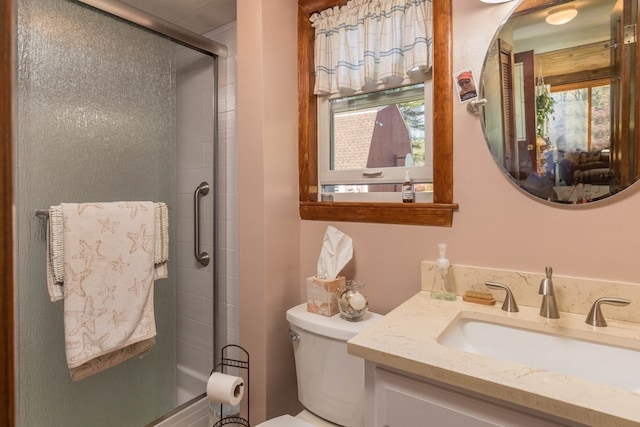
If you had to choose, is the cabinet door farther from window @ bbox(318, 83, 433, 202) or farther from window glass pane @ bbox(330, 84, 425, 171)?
window glass pane @ bbox(330, 84, 425, 171)

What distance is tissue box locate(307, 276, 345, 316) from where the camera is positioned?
4.29 feet

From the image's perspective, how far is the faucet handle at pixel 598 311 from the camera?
0.91 metres

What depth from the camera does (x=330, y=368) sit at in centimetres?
122

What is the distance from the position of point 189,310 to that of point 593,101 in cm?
193

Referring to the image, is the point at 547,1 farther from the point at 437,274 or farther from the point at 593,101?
the point at 437,274

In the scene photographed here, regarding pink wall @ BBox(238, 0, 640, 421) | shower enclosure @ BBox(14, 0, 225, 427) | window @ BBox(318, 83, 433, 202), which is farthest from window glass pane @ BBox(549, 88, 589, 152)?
shower enclosure @ BBox(14, 0, 225, 427)

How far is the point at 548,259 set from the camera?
1.08 m

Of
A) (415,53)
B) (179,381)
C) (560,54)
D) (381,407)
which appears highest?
(415,53)

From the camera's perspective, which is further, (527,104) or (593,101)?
(527,104)

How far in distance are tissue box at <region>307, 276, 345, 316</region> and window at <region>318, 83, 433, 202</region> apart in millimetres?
415

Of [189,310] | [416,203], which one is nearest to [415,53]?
[416,203]

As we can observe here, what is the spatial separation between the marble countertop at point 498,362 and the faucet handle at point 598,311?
0.02m

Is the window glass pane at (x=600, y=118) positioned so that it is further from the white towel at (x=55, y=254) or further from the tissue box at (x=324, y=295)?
the white towel at (x=55, y=254)

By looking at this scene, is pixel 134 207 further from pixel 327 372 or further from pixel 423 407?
pixel 423 407
